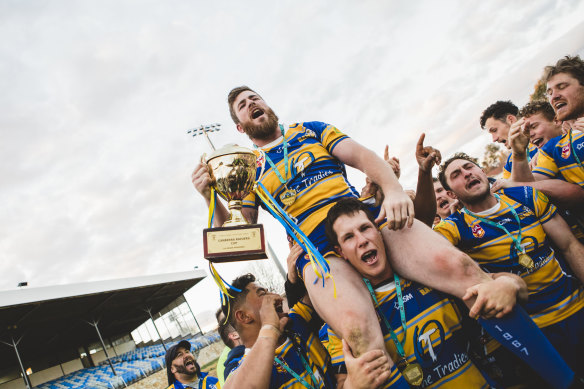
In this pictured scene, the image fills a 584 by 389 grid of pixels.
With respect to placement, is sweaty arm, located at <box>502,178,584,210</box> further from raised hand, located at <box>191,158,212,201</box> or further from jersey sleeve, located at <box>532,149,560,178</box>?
raised hand, located at <box>191,158,212,201</box>

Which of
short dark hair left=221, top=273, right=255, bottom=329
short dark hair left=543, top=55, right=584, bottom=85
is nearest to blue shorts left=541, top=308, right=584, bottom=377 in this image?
short dark hair left=543, top=55, right=584, bottom=85

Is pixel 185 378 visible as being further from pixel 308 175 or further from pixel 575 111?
pixel 575 111

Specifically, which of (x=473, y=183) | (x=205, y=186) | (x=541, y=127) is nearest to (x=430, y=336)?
(x=473, y=183)

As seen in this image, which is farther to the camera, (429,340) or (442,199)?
(442,199)

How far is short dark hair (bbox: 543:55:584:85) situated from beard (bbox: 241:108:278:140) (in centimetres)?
253

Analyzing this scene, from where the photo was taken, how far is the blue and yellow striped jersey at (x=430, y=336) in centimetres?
169

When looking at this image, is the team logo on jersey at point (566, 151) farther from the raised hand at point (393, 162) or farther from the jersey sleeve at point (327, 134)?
the jersey sleeve at point (327, 134)

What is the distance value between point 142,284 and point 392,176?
18.0 meters

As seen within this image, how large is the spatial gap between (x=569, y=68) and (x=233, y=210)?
3053 millimetres

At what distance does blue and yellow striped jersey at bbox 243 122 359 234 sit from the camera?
210 cm

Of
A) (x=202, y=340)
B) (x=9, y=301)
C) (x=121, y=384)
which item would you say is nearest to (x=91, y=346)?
(x=202, y=340)

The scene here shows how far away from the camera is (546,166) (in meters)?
3.04

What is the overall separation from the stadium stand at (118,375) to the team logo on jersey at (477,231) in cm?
2050

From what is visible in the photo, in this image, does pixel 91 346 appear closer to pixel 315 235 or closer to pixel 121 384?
pixel 121 384
